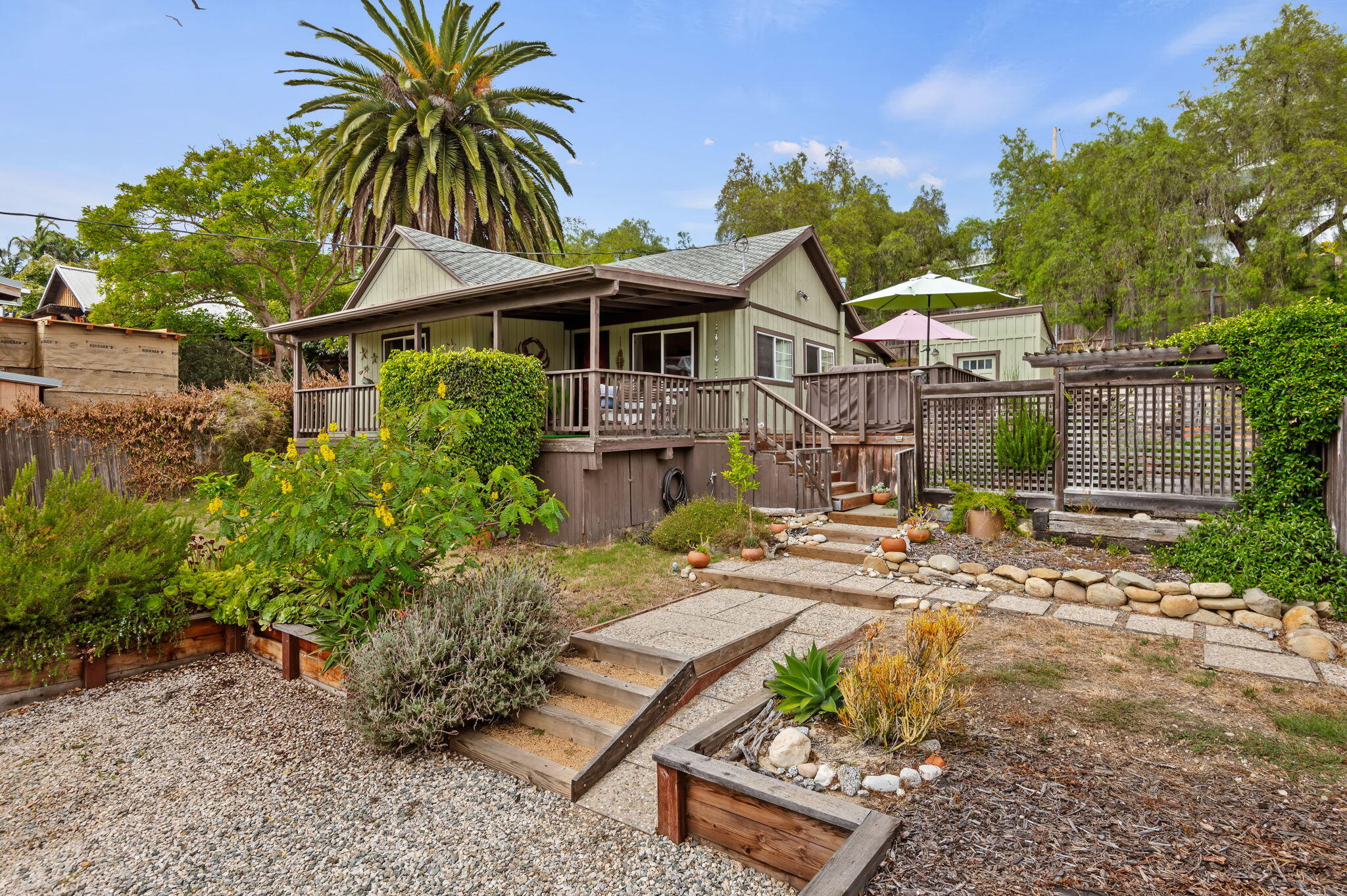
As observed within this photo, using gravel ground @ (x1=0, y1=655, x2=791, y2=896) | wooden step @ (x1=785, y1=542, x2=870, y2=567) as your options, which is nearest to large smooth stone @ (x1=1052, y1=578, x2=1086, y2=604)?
wooden step @ (x1=785, y1=542, x2=870, y2=567)

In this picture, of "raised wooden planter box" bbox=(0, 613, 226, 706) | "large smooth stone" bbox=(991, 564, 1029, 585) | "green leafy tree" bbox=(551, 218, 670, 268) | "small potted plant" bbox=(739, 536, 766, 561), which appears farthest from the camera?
"green leafy tree" bbox=(551, 218, 670, 268)

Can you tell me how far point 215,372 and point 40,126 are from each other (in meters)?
12.1

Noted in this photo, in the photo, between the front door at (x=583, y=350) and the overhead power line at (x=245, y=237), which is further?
the front door at (x=583, y=350)

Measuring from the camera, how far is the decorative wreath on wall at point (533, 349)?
1293 cm

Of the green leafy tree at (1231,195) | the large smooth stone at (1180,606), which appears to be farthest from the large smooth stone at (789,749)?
the green leafy tree at (1231,195)

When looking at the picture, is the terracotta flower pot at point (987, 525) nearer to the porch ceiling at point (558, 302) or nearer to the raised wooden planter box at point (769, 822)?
the raised wooden planter box at point (769, 822)

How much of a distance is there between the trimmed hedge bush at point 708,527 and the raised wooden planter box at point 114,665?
433 cm

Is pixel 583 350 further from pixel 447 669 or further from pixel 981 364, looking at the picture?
pixel 981 364

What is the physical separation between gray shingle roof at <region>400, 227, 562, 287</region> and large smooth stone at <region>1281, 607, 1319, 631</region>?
36.4 ft

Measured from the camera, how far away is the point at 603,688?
3693 millimetres

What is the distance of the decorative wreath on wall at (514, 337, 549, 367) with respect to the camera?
42.4ft

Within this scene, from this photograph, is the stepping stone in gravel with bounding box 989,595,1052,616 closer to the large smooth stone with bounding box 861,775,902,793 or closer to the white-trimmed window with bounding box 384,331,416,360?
the large smooth stone with bounding box 861,775,902,793

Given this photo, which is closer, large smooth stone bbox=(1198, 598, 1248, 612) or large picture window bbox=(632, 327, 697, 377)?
large smooth stone bbox=(1198, 598, 1248, 612)

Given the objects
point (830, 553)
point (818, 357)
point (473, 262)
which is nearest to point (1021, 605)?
point (830, 553)
